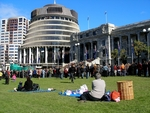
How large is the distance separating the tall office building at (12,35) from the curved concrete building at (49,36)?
57.1 meters

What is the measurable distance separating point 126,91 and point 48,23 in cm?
9945

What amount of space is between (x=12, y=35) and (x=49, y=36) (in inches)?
3430

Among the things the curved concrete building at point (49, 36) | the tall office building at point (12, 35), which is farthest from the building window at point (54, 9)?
the tall office building at point (12, 35)

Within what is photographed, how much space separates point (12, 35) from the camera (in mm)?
177500

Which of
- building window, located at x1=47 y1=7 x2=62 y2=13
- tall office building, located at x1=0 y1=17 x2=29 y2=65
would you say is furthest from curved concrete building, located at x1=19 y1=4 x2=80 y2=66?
tall office building, located at x1=0 y1=17 x2=29 y2=65

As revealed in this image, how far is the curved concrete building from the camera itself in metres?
102

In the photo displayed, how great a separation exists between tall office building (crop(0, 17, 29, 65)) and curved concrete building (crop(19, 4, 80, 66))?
57074 millimetres

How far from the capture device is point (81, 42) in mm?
87688

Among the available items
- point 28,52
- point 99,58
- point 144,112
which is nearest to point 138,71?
point 144,112

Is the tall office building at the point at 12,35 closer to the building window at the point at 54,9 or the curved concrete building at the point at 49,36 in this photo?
the curved concrete building at the point at 49,36

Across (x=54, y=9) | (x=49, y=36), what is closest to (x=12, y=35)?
(x=54, y=9)

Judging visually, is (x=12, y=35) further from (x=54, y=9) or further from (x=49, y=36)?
(x=49, y=36)

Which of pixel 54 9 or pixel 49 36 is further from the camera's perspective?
pixel 54 9

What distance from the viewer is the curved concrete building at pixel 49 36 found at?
102m
